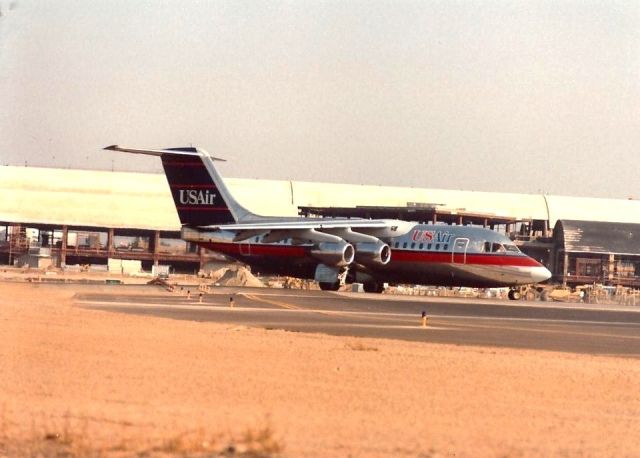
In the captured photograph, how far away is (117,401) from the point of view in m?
13.1

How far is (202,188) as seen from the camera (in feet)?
182

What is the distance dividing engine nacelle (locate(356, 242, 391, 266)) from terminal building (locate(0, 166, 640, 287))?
76.0ft

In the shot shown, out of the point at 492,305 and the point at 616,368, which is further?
the point at 492,305

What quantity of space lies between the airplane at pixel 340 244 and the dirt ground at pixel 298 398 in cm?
2800

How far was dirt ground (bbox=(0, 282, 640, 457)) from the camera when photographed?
431 inches

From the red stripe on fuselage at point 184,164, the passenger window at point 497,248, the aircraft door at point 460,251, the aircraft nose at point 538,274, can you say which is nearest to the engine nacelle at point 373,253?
the aircraft door at point 460,251

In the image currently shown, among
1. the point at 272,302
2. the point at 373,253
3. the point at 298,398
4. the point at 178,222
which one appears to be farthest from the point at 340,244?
the point at 178,222

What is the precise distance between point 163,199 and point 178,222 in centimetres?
247

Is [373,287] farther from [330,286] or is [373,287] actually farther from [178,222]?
[178,222]

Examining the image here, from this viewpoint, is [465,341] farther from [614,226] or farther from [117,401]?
[614,226]

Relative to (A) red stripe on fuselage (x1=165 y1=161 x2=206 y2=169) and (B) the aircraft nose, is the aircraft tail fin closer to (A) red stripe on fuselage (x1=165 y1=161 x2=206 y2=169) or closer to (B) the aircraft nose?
(A) red stripe on fuselage (x1=165 y1=161 x2=206 y2=169)

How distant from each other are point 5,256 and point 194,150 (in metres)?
37.6

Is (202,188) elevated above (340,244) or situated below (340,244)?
above

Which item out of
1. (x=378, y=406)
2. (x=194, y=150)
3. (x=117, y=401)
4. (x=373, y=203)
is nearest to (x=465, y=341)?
(x=378, y=406)
